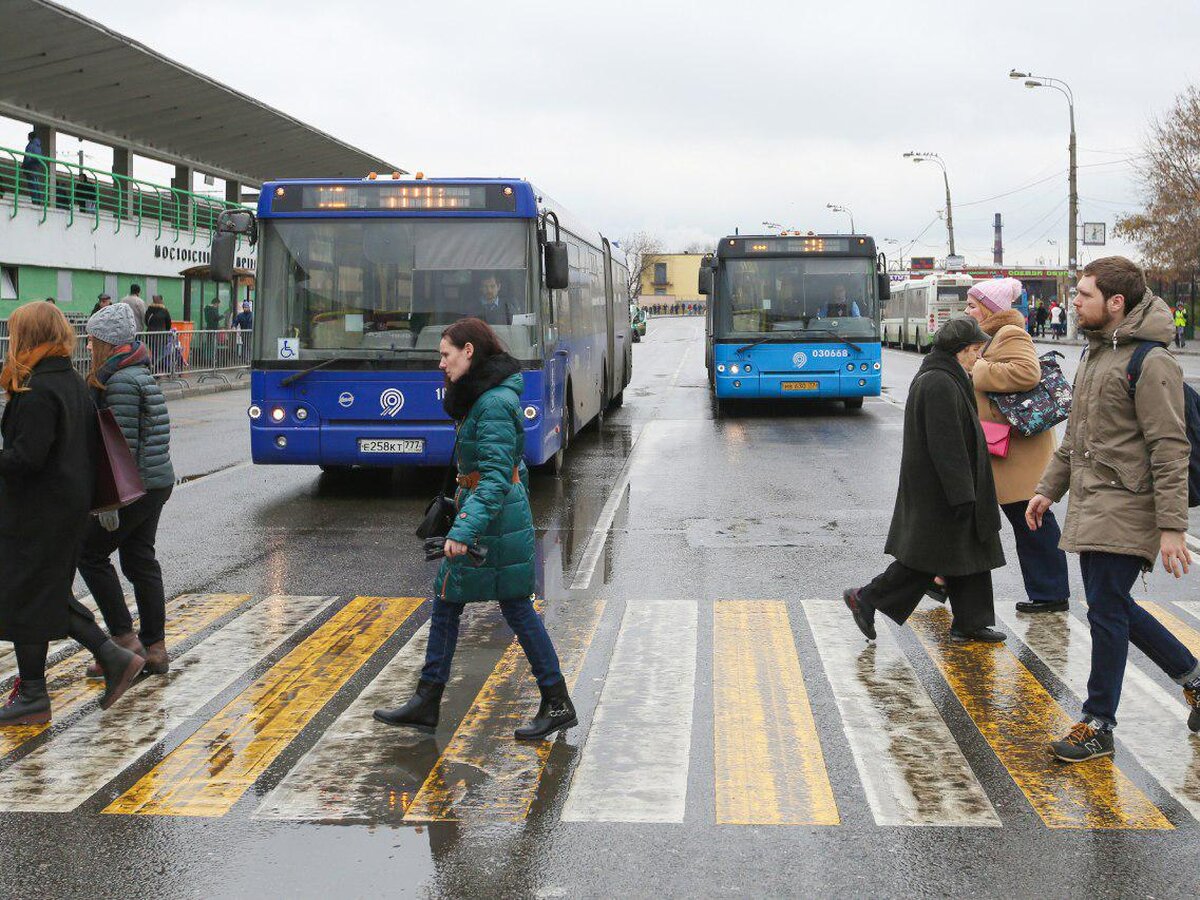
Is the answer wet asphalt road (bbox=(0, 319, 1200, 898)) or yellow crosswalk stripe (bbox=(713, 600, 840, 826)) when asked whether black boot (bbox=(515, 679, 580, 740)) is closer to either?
wet asphalt road (bbox=(0, 319, 1200, 898))

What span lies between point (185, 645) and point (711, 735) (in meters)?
3.01

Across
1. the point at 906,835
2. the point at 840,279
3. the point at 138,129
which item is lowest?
the point at 906,835

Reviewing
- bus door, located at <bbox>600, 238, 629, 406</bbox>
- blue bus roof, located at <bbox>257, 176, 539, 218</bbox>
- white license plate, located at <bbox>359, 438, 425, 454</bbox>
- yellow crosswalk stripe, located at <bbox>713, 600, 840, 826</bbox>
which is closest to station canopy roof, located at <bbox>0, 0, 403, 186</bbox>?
bus door, located at <bbox>600, 238, 629, 406</bbox>

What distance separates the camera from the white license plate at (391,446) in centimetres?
1306

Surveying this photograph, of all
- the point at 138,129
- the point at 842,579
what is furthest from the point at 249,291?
the point at 842,579

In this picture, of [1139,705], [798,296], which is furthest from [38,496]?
[798,296]

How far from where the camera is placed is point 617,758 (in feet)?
18.1

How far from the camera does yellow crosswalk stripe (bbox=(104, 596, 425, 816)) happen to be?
200 inches

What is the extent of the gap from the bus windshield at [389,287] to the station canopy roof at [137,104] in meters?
16.6

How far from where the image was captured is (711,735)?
5820mm

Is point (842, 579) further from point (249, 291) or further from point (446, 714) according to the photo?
point (249, 291)

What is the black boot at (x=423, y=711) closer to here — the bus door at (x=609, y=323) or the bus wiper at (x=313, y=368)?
the bus wiper at (x=313, y=368)

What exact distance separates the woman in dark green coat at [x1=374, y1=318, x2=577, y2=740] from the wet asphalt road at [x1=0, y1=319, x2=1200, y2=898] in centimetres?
19

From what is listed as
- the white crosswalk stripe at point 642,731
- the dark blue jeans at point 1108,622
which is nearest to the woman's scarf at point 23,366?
the white crosswalk stripe at point 642,731
